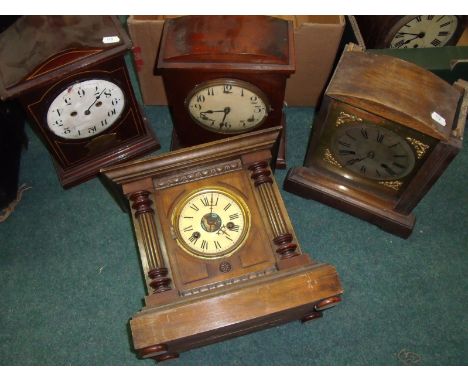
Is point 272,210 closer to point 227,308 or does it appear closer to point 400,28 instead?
point 227,308

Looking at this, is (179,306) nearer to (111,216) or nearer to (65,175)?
(111,216)

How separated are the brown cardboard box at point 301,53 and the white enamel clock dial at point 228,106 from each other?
41 cm

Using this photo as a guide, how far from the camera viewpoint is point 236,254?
5.53ft

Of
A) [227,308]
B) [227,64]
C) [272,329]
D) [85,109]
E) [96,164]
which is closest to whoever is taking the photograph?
[227,308]

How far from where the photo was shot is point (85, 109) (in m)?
1.86

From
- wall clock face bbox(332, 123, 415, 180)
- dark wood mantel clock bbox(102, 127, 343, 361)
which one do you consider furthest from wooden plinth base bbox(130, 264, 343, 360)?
wall clock face bbox(332, 123, 415, 180)

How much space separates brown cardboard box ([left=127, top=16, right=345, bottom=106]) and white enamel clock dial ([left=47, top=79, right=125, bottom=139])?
30 cm

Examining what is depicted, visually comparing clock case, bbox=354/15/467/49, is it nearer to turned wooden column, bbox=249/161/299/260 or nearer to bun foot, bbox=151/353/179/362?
turned wooden column, bbox=249/161/299/260

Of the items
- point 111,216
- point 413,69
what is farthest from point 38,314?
point 413,69

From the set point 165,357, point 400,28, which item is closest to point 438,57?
point 400,28

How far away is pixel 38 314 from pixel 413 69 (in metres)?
1.85

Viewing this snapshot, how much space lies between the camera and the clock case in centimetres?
208

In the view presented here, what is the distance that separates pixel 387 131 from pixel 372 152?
0.52 ft
